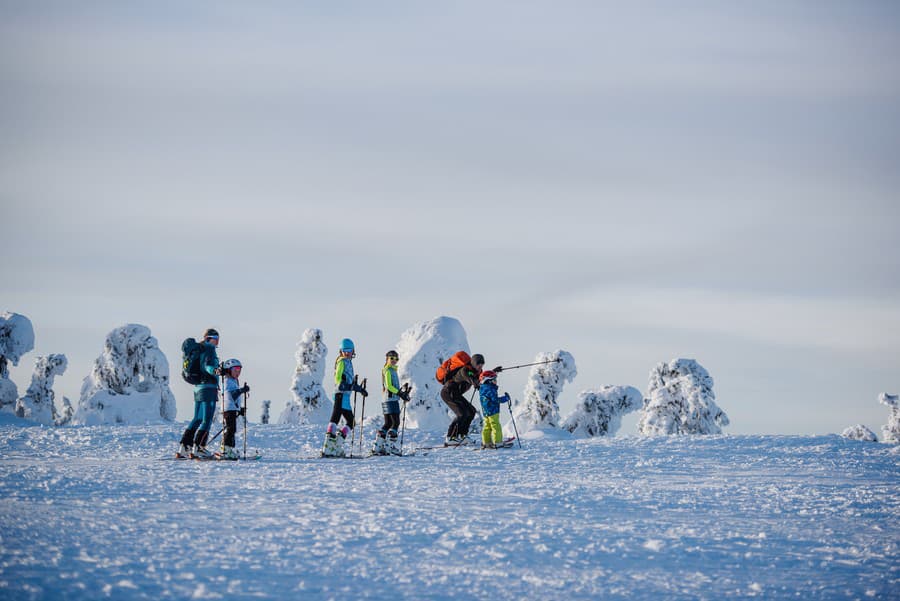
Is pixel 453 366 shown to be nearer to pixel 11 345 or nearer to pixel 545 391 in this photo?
pixel 545 391

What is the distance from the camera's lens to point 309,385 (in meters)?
38.2

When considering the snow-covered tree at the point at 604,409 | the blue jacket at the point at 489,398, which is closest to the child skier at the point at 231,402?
the blue jacket at the point at 489,398

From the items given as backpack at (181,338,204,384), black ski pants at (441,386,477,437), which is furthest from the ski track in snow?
black ski pants at (441,386,477,437)

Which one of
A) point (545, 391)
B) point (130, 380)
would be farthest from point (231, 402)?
point (130, 380)

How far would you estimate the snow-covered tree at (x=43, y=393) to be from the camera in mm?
38656

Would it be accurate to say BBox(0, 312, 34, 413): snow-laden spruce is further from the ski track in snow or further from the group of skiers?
the group of skiers

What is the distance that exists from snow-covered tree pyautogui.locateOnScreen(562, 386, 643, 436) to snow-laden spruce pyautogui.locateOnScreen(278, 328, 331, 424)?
1161cm

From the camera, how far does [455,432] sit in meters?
19.2

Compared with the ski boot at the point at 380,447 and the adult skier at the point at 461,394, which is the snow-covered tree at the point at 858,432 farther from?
the ski boot at the point at 380,447

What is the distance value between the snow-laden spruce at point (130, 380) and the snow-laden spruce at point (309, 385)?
5517mm

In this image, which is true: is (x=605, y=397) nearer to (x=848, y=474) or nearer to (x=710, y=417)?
(x=710, y=417)

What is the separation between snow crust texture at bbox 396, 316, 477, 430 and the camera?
29.4m

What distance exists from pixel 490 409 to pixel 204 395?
20.1 feet

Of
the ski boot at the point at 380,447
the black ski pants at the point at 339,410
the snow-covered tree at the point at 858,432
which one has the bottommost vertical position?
the snow-covered tree at the point at 858,432
